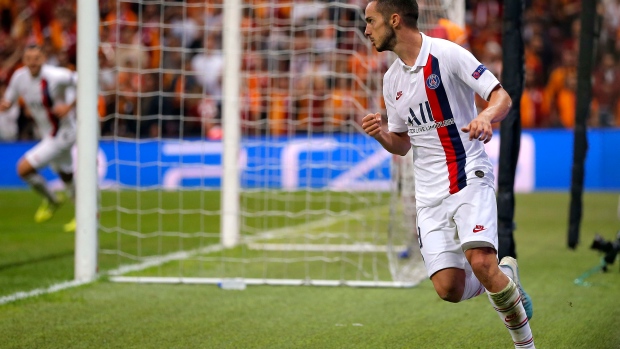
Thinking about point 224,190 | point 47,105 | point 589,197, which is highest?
point 47,105

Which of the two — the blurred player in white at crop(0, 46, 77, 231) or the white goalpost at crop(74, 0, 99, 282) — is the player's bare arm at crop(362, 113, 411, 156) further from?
the blurred player in white at crop(0, 46, 77, 231)

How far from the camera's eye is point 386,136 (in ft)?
16.3

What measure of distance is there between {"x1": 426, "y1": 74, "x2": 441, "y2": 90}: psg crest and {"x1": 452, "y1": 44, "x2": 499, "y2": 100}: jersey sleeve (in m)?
0.10

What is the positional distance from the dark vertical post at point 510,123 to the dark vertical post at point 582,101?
9.40 ft

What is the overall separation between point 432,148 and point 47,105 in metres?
9.12

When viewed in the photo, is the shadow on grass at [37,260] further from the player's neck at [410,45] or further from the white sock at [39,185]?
the player's neck at [410,45]

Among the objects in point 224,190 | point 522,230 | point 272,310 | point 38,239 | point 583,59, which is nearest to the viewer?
point 272,310

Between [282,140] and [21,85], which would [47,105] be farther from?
[282,140]

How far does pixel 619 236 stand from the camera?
825 cm

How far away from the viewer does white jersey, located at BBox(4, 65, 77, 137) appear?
40.7 feet

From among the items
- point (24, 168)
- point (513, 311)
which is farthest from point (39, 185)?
point (513, 311)

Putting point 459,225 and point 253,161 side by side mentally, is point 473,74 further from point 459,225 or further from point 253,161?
point 253,161

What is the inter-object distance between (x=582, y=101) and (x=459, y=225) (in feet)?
17.0

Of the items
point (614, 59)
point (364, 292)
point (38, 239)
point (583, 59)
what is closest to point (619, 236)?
point (583, 59)
